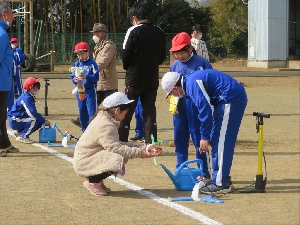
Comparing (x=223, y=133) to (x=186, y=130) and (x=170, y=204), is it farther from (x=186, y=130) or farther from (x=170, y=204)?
(x=170, y=204)

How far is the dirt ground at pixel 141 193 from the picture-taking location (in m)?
7.82

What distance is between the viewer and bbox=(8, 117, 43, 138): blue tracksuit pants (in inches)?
528

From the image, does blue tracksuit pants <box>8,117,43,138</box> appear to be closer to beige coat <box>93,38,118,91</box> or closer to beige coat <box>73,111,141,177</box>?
beige coat <box>93,38,118,91</box>

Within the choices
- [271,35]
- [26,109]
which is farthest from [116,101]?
[271,35]

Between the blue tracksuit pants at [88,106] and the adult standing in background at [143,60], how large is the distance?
2.64 ft

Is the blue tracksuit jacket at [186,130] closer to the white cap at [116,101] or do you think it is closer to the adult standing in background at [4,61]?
the white cap at [116,101]

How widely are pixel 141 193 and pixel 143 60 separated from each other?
156 inches

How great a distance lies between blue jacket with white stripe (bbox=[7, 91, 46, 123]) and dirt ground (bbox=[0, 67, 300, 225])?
1.44ft

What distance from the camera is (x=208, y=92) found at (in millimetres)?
8977

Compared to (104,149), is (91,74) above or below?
above

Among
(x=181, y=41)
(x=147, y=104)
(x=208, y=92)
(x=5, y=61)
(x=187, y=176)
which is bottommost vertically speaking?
(x=187, y=176)

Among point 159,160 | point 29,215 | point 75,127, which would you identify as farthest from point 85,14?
point 29,215

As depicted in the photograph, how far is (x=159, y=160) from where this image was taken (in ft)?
38.1

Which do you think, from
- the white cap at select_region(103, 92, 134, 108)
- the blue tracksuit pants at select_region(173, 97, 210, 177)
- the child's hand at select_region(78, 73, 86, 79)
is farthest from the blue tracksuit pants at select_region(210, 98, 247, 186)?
the child's hand at select_region(78, 73, 86, 79)
